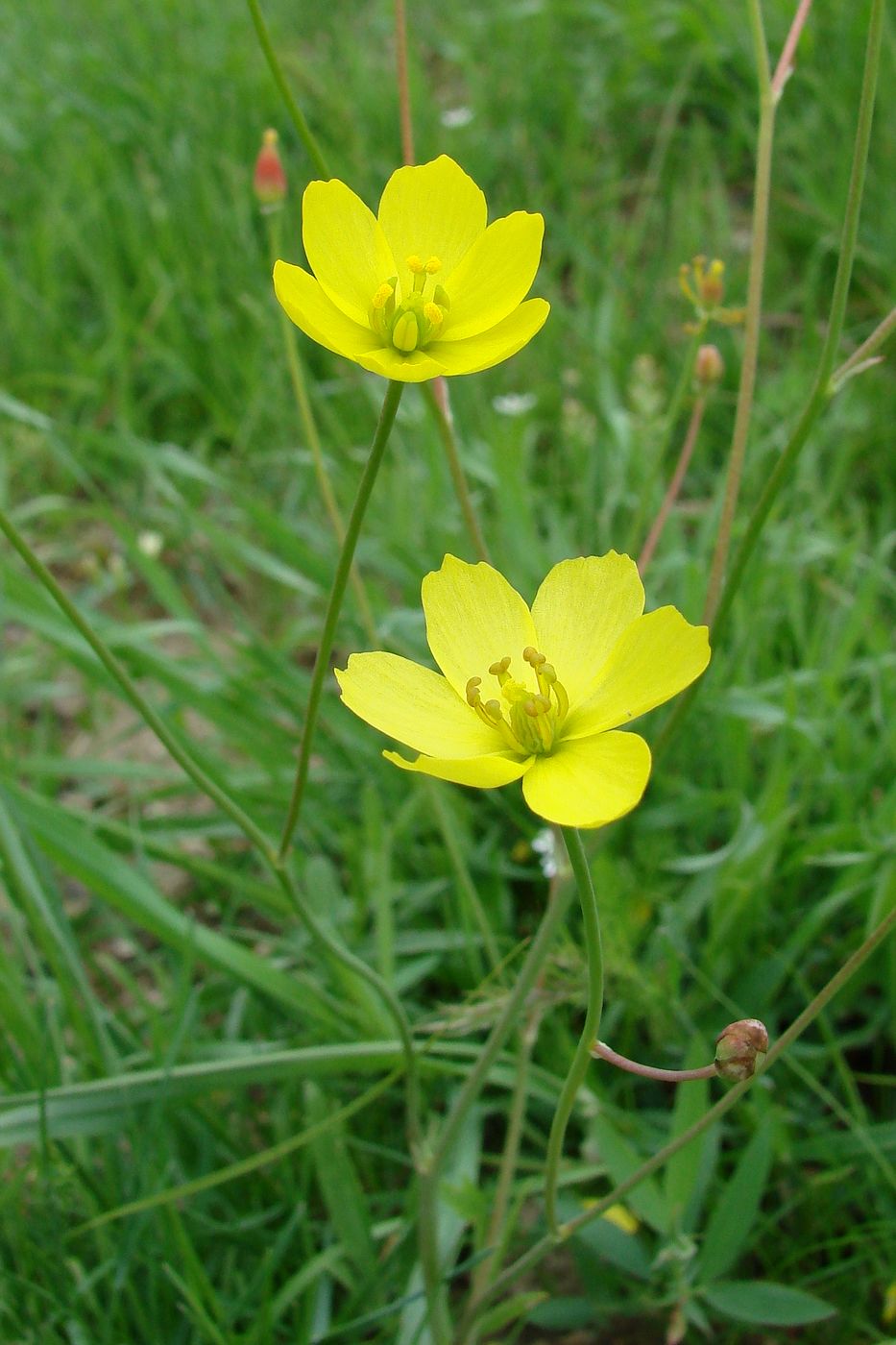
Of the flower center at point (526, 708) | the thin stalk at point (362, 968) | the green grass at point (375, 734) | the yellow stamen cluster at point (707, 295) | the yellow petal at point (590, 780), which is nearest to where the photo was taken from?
the yellow petal at point (590, 780)

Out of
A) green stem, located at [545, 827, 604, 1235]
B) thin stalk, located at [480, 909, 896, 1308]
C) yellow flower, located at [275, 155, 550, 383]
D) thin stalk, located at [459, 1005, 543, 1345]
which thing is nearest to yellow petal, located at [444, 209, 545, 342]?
yellow flower, located at [275, 155, 550, 383]

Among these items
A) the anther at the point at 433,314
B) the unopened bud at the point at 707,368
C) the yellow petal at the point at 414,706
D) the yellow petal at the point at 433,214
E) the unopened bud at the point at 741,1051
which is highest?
the unopened bud at the point at 707,368

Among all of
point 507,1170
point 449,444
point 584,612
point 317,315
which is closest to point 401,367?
point 317,315

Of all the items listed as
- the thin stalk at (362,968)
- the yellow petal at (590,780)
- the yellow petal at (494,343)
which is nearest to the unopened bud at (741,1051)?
the yellow petal at (590,780)

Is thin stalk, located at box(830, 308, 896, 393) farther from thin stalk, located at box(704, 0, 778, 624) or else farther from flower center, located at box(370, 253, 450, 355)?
flower center, located at box(370, 253, 450, 355)

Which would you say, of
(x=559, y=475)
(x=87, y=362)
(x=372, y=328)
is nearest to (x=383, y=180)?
(x=87, y=362)

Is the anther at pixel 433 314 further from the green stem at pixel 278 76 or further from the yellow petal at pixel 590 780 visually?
the yellow petal at pixel 590 780
